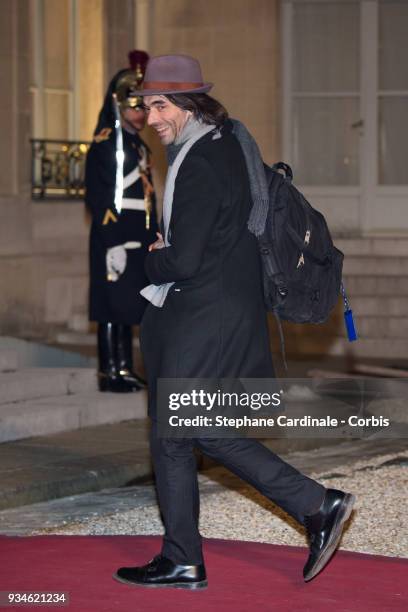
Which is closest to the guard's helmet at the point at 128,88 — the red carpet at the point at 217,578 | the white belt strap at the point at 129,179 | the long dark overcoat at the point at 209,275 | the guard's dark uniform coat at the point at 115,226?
the guard's dark uniform coat at the point at 115,226

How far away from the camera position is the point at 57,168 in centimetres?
1456

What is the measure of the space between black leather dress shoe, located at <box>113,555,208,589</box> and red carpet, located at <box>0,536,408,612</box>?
0.04 metres

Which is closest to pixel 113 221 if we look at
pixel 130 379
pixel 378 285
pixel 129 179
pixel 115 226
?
pixel 115 226

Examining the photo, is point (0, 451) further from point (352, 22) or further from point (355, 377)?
point (352, 22)

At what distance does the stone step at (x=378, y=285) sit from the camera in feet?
48.6

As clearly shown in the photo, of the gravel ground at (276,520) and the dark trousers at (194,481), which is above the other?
the dark trousers at (194,481)

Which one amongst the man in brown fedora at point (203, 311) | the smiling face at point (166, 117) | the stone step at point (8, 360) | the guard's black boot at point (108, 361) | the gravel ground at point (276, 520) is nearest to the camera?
the man in brown fedora at point (203, 311)

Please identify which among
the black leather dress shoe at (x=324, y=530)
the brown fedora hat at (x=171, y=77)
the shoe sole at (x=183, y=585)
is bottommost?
the shoe sole at (x=183, y=585)

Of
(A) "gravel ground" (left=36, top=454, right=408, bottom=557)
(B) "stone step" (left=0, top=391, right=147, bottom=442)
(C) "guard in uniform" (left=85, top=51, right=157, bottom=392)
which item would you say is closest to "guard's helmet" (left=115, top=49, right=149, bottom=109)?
(C) "guard in uniform" (left=85, top=51, right=157, bottom=392)

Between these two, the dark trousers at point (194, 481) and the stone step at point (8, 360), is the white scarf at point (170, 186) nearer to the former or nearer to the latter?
the dark trousers at point (194, 481)

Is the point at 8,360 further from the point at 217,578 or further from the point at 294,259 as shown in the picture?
the point at 294,259

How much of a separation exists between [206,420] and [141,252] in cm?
461

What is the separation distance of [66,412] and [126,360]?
0.79 m

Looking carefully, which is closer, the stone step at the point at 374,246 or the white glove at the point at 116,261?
the white glove at the point at 116,261
